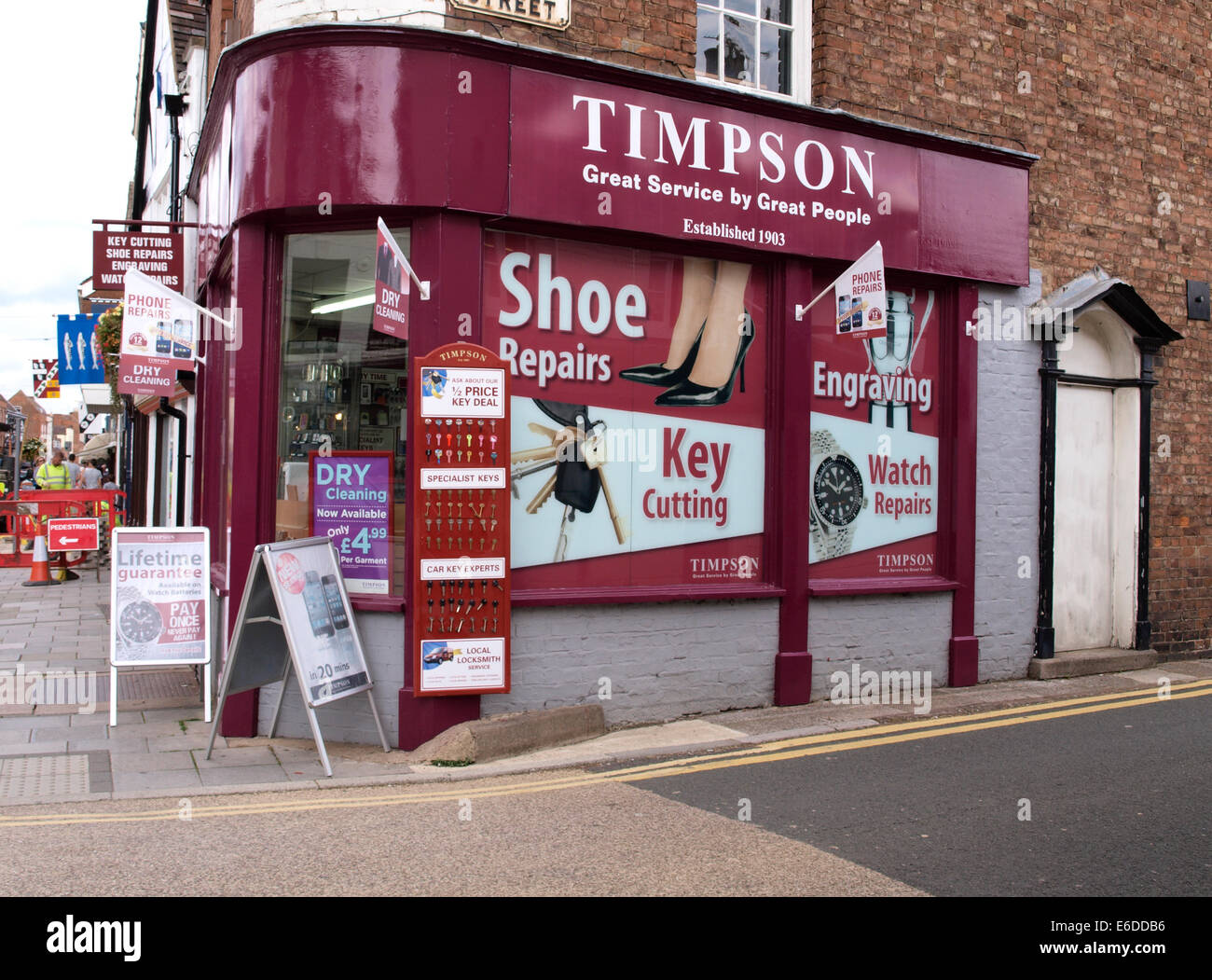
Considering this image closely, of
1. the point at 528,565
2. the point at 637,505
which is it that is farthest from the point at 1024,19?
the point at 528,565

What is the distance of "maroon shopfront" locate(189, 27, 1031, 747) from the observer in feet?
24.3

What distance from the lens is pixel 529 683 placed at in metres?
7.64

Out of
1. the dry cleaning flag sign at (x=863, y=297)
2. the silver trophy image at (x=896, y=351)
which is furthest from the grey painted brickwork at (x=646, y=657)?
the dry cleaning flag sign at (x=863, y=297)

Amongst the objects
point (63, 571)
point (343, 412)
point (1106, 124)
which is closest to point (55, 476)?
point (63, 571)

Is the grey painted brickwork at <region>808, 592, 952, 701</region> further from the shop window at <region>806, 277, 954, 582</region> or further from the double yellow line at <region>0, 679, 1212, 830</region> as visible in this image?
the double yellow line at <region>0, 679, 1212, 830</region>

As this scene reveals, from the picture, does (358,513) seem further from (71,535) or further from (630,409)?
(71,535)

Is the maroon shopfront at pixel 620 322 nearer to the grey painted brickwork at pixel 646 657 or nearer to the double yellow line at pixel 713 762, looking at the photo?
the grey painted brickwork at pixel 646 657

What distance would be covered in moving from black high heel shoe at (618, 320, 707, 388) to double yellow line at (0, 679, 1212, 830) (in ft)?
9.24

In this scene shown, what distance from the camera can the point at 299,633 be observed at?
6734 mm

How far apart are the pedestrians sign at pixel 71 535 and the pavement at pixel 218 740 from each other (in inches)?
256

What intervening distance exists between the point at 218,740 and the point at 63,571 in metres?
12.1

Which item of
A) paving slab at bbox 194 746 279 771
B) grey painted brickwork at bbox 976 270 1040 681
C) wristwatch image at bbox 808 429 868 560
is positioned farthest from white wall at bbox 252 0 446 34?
grey painted brickwork at bbox 976 270 1040 681

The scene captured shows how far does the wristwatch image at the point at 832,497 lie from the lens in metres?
9.12
